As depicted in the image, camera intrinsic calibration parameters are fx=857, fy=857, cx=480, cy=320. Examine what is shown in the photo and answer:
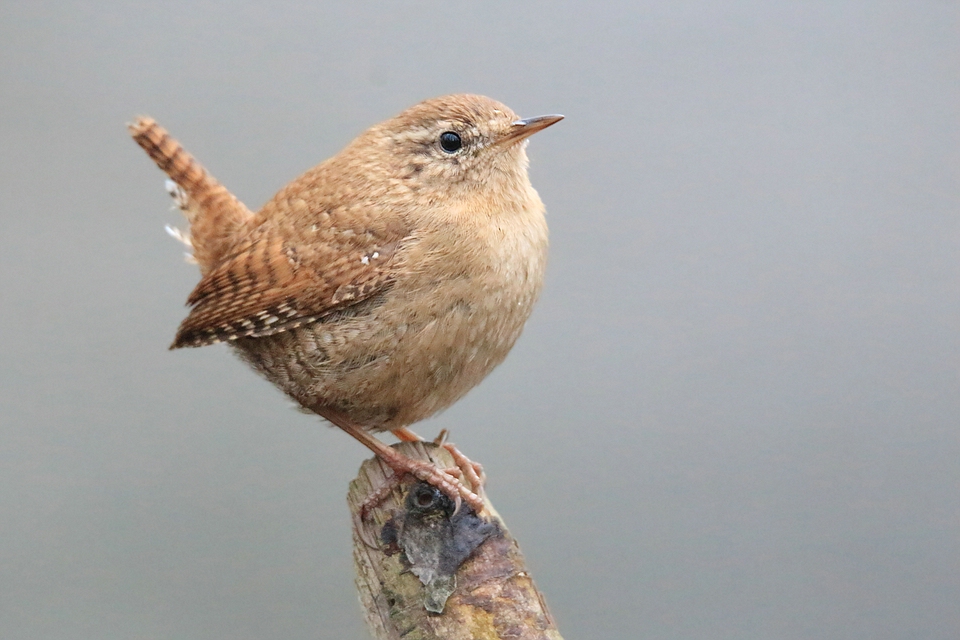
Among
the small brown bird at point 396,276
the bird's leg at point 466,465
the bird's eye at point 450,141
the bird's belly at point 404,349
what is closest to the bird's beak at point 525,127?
the small brown bird at point 396,276

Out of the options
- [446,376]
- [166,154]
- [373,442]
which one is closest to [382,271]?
[446,376]

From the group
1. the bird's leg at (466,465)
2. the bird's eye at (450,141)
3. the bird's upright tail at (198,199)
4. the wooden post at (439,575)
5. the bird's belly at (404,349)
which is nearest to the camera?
the wooden post at (439,575)

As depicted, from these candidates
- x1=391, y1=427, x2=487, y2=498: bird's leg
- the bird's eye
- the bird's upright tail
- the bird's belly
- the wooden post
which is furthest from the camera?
the bird's upright tail

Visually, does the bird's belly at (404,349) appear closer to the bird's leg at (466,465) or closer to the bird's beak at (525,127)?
the bird's leg at (466,465)

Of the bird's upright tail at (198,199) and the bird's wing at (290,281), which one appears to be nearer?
the bird's wing at (290,281)

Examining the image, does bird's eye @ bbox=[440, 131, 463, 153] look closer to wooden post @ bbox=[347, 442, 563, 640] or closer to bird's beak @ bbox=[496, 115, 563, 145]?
bird's beak @ bbox=[496, 115, 563, 145]

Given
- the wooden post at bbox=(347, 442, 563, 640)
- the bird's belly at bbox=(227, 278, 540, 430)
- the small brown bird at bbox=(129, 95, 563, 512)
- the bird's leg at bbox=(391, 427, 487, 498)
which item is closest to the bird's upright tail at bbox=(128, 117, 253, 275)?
the small brown bird at bbox=(129, 95, 563, 512)

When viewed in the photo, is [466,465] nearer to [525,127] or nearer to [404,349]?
[404,349]

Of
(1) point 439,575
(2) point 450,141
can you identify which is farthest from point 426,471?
(2) point 450,141
